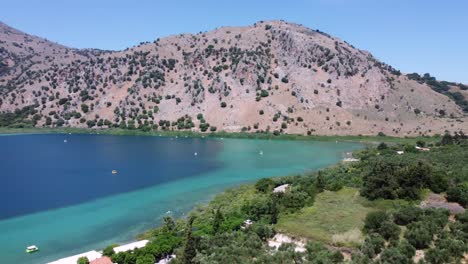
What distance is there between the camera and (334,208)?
54.9 m

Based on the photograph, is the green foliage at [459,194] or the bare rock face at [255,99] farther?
the bare rock face at [255,99]

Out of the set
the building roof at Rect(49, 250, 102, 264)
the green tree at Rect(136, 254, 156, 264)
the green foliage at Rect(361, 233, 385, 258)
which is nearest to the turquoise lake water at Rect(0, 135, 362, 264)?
the building roof at Rect(49, 250, 102, 264)

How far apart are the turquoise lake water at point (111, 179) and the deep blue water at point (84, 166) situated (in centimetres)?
15

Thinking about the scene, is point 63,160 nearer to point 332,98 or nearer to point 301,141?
point 301,141

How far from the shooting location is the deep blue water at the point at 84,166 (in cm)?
6906

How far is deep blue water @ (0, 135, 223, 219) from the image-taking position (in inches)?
2719

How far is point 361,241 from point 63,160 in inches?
3338

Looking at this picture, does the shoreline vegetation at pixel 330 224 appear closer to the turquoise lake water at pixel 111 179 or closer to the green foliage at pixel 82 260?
the green foliage at pixel 82 260

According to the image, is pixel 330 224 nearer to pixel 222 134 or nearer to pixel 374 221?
pixel 374 221

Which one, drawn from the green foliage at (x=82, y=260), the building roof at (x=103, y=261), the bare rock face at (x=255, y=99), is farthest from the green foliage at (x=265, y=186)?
the bare rock face at (x=255, y=99)

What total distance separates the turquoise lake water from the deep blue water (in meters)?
0.15

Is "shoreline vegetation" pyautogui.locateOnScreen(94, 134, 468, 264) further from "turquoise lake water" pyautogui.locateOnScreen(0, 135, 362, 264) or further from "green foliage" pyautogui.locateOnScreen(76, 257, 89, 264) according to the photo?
"turquoise lake water" pyautogui.locateOnScreen(0, 135, 362, 264)

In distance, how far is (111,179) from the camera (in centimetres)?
8294

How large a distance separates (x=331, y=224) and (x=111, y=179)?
50.3 meters
